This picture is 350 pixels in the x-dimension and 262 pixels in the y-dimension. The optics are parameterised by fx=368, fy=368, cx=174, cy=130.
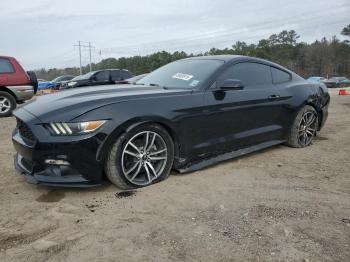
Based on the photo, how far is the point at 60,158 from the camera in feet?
11.0


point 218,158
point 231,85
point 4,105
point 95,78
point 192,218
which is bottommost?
point 192,218

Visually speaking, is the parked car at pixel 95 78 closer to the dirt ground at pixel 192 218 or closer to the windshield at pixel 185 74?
the windshield at pixel 185 74

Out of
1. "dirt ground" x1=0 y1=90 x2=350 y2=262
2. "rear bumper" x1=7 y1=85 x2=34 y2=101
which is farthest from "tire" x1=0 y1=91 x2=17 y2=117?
"dirt ground" x1=0 y1=90 x2=350 y2=262

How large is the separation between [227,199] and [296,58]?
79.5 m

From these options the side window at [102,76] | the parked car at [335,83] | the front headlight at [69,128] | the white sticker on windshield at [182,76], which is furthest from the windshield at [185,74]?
the parked car at [335,83]

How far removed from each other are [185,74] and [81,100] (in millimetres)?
1492

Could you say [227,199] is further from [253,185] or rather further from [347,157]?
[347,157]

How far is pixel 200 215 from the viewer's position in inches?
123

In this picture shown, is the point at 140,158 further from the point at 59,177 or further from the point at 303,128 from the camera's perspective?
the point at 303,128

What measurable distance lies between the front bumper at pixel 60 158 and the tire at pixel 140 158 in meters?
0.16

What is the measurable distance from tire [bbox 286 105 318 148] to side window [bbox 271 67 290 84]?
524 millimetres

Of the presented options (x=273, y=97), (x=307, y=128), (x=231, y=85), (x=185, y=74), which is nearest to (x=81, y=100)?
(x=185, y=74)

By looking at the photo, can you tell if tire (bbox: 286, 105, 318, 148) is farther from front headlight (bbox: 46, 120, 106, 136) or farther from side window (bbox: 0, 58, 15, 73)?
side window (bbox: 0, 58, 15, 73)

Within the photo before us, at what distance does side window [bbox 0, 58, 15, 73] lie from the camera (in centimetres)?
970
